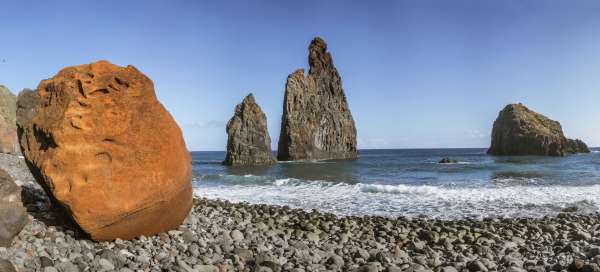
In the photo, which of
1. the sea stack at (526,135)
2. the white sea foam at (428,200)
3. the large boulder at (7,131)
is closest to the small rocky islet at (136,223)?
the white sea foam at (428,200)

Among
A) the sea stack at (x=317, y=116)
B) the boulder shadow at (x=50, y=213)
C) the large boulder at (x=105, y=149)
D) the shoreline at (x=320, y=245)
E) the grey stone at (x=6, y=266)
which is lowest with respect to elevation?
the shoreline at (x=320, y=245)

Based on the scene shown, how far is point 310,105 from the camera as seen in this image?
72688mm

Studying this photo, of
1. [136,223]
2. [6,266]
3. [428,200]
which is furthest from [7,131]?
[6,266]

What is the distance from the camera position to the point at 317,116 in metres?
74.6

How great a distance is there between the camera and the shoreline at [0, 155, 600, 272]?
22.3ft

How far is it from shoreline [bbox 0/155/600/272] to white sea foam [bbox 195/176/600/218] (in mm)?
2019

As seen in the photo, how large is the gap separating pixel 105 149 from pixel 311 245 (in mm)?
4376

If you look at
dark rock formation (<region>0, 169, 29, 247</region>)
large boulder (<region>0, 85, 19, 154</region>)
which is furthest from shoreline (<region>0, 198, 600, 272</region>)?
large boulder (<region>0, 85, 19, 154</region>)

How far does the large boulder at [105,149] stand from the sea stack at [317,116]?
5762cm

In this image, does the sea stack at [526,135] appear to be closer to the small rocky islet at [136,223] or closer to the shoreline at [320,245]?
the shoreline at [320,245]

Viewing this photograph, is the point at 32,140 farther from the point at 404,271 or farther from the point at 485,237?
the point at 485,237

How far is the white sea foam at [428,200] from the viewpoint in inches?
579

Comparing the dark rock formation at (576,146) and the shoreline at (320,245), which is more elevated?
the dark rock formation at (576,146)

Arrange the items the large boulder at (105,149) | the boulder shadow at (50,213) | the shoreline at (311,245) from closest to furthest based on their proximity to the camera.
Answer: the shoreline at (311,245) → the large boulder at (105,149) → the boulder shadow at (50,213)
